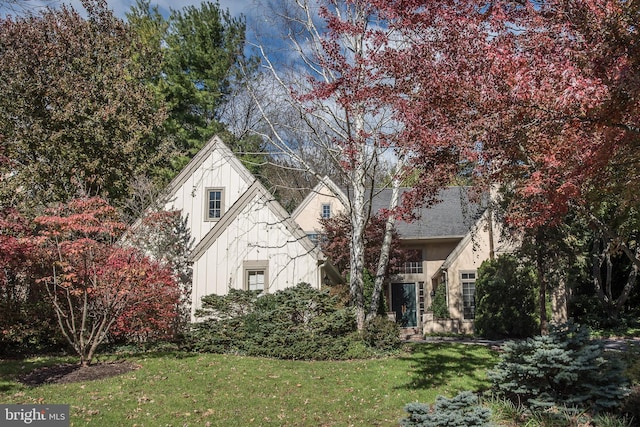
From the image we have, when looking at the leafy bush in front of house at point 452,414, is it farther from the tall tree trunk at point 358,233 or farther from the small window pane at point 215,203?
the small window pane at point 215,203

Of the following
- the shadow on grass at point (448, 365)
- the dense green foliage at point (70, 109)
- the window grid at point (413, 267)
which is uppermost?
the dense green foliage at point (70, 109)

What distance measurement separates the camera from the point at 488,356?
11.8m

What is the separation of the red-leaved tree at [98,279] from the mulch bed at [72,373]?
0.35m

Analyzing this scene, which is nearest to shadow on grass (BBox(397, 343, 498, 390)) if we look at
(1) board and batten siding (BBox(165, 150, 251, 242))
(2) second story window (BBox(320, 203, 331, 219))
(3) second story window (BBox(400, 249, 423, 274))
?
(1) board and batten siding (BBox(165, 150, 251, 242))

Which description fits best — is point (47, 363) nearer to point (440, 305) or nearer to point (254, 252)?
point (254, 252)

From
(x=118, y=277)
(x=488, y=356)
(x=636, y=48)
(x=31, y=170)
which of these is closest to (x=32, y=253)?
(x=118, y=277)

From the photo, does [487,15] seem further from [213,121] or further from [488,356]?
[213,121]

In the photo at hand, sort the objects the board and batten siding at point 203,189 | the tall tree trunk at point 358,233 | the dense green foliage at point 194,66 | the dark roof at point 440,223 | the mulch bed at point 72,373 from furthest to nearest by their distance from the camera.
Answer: the dense green foliage at point 194,66
the dark roof at point 440,223
the board and batten siding at point 203,189
the tall tree trunk at point 358,233
the mulch bed at point 72,373

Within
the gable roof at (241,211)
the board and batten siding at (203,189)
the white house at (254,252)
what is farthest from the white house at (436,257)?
the white house at (254,252)

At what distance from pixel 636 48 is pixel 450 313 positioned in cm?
1630

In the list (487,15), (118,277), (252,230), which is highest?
(487,15)

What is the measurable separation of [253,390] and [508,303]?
40.0ft

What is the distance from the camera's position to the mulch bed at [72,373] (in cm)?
880

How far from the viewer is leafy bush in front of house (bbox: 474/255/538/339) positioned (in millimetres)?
17141
